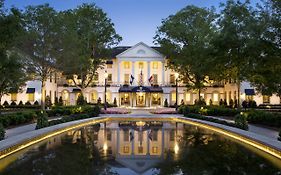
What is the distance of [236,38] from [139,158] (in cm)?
1567

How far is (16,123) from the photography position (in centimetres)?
2400

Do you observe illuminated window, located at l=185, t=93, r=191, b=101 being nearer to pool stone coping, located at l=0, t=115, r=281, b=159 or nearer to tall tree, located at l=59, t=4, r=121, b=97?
tall tree, located at l=59, t=4, r=121, b=97


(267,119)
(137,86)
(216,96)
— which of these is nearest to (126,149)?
(267,119)

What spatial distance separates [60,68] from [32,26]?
239 inches

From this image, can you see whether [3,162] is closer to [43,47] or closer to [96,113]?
[96,113]

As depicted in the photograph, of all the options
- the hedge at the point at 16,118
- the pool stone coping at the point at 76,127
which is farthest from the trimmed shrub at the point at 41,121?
the hedge at the point at 16,118

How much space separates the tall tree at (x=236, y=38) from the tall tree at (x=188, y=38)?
15.1 meters

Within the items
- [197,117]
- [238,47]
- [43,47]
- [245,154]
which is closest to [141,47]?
[43,47]

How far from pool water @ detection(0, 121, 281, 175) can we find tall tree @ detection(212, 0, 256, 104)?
8.95 metres

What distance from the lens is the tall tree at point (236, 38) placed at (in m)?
23.9

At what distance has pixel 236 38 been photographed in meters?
25.0

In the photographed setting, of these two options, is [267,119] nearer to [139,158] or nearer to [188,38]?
[139,158]

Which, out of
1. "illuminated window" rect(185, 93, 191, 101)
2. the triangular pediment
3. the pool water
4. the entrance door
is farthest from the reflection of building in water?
"illuminated window" rect(185, 93, 191, 101)

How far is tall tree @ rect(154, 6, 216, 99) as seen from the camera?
45.8 m
